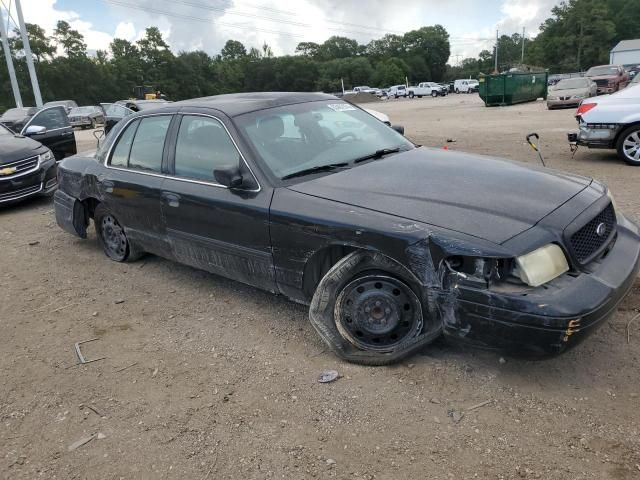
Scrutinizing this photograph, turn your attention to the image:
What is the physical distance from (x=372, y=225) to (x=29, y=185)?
24.0ft

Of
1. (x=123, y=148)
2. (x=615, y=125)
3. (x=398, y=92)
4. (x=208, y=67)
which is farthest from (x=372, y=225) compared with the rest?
(x=208, y=67)

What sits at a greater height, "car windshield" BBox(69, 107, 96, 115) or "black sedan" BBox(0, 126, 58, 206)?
"car windshield" BBox(69, 107, 96, 115)

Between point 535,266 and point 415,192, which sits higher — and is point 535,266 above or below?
below

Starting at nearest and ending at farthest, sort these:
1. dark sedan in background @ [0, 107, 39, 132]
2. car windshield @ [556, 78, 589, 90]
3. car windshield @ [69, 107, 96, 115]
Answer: dark sedan in background @ [0, 107, 39, 132]
car windshield @ [556, 78, 589, 90]
car windshield @ [69, 107, 96, 115]

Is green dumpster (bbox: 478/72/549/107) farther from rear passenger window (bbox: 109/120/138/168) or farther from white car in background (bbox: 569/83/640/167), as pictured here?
rear passenger window (bbox: 109/120/138/168)

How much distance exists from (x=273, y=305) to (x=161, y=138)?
1.72 meters

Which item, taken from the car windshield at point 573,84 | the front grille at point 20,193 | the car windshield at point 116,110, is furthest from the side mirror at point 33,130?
the car windshield at point 573,84

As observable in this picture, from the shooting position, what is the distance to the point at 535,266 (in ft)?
8.71

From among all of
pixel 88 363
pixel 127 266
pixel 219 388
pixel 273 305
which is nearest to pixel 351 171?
pixel 273 305

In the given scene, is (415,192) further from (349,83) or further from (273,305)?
(349,83)

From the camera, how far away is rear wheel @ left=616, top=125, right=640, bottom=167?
335 inches

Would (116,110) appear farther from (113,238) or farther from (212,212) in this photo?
(212,212)

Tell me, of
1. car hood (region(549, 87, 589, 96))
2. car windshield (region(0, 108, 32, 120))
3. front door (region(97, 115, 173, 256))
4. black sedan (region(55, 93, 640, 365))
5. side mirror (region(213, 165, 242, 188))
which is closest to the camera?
black sedan (region(55, 93, 640, 365))

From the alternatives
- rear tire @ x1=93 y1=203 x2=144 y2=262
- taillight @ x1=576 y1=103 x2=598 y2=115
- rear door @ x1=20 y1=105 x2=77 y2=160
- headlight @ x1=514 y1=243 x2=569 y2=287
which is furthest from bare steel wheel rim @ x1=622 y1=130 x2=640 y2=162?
rear door @ x1=20 y1=105 x2=77 y2=160
